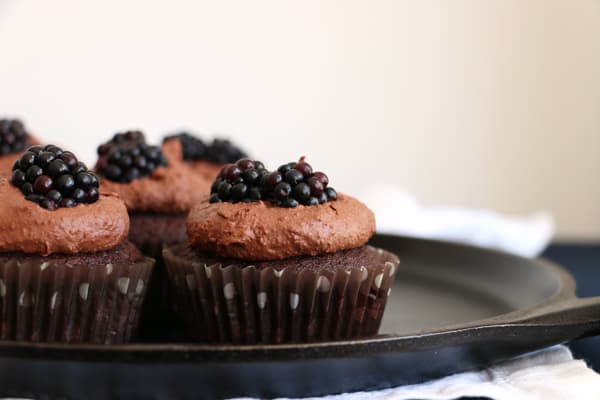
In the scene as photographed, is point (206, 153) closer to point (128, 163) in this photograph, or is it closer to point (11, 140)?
point (128, 163)

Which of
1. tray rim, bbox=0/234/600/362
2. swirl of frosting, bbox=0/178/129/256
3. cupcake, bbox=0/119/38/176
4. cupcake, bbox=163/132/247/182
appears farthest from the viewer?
cupcake, bbox=163/132/247/182

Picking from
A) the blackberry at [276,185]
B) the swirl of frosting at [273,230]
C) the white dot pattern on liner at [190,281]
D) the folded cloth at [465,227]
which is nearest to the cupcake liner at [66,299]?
the white dot pattern on liner at [190,281]

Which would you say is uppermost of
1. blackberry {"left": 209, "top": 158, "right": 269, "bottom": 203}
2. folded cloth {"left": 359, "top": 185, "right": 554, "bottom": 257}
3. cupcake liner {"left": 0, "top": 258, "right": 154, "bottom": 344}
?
blackberry {"left": 209, "top": 158, "right": 269, "bottom": 203}

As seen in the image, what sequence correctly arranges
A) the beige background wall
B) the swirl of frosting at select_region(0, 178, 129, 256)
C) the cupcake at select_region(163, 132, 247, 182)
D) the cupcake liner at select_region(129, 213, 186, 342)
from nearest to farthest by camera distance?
1. the swirl of frosting at select_region(0, 178, 129, 256)
2. the cupcake liner at select_region(129, 213, 186, 342)
3. the cupcake at select_region(163, 132, 247, 182)
4. the beige background wall

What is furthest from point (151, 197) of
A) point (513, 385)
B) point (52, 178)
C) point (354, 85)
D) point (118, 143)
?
point (354, 85)

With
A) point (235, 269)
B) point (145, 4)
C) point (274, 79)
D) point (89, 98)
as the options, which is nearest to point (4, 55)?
point (89, 98)

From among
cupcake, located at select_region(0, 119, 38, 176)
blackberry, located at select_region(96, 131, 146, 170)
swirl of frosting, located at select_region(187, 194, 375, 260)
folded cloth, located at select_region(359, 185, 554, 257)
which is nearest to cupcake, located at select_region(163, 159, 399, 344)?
swirl of frosting, located at select_region(187, 194, 375, 260)

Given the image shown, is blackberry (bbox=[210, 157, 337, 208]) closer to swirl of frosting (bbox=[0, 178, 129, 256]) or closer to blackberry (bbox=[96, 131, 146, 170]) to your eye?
swirl of frosting (bbox=[0, 178, 129, 256])

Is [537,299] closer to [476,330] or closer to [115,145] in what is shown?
[476,330]
